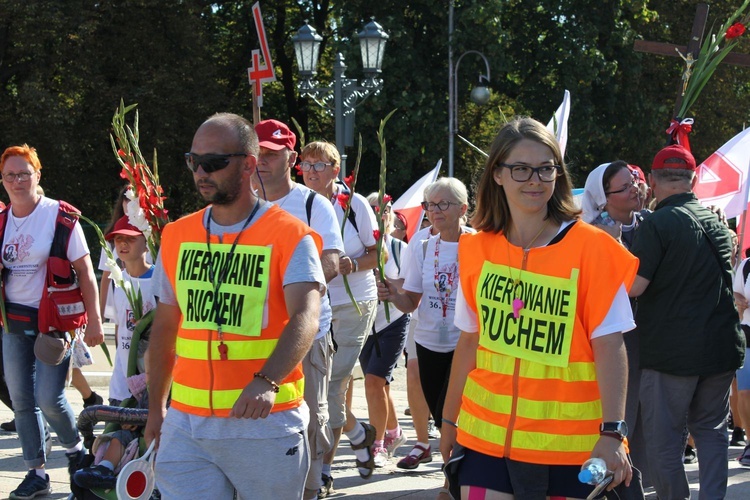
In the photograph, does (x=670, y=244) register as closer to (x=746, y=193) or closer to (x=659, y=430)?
(x=659, y=430)

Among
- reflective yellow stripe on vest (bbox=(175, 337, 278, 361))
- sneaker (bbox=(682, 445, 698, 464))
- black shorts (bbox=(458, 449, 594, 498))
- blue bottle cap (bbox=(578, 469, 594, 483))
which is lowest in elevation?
sneaker (bbox=(682, 445, 698, 464))

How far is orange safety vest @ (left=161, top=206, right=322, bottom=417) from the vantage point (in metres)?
3.71

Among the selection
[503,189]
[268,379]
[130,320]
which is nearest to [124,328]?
[130,320]

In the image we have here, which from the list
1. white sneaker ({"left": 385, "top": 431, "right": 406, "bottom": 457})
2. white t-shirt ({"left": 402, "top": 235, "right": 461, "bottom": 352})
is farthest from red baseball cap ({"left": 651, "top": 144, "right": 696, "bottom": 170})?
white sneaker ({"left": 385, "top": 431, "right": 406, "bottom": 457})

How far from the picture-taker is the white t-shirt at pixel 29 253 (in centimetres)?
651

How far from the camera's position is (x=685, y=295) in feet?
18.0

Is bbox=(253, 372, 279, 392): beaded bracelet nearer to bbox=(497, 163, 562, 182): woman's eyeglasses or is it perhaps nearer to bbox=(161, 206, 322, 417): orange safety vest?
bbox=(161, 206, 322, 417): orange safety vest

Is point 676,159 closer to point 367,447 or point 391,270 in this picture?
point 391,270

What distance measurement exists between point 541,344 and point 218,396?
108 cm

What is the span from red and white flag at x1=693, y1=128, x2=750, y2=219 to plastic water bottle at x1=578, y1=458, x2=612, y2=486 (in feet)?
19.1

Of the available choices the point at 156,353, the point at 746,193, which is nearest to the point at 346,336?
the point at 156,353

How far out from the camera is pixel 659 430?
551 cm

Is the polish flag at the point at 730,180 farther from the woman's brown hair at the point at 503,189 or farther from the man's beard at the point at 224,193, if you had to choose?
the man's beard at the point at 224,193

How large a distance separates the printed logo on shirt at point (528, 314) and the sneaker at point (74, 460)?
8.47ft
